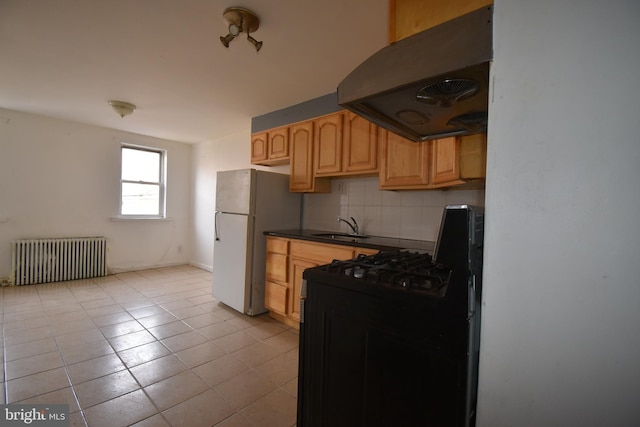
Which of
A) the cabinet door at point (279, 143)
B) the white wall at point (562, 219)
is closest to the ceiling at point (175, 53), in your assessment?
the cabinet door at point (279, 143)

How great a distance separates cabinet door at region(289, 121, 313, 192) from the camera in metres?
2.95

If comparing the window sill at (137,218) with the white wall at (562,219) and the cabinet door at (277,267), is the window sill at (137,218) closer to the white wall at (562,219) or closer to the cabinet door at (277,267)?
the cabinet door at (277,267)

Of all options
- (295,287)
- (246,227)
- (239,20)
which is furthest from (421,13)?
(246,227)

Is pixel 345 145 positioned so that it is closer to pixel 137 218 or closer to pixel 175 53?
pixel 175 53

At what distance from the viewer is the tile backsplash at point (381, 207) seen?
93.5 inches

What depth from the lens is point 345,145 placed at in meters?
2.65

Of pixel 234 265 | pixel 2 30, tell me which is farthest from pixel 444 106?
pixel 2 30

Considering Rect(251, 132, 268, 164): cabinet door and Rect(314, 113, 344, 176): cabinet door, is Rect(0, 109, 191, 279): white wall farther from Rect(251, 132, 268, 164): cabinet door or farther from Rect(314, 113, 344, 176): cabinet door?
Rect(314, 113, 344, 176): cabinet door

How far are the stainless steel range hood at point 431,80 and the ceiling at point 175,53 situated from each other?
0.95m

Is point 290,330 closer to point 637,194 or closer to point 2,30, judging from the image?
point 637,194

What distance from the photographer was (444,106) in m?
1.03

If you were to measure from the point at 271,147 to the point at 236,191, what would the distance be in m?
0.77

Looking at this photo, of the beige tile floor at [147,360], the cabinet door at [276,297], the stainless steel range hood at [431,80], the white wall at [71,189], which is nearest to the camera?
the stainless steel range hood at [431,80]

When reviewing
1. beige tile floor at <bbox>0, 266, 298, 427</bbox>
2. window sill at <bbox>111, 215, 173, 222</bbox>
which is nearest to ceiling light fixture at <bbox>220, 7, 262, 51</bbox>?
beige tile floor at <bbox>0, 266, 298, 427</bbox>
